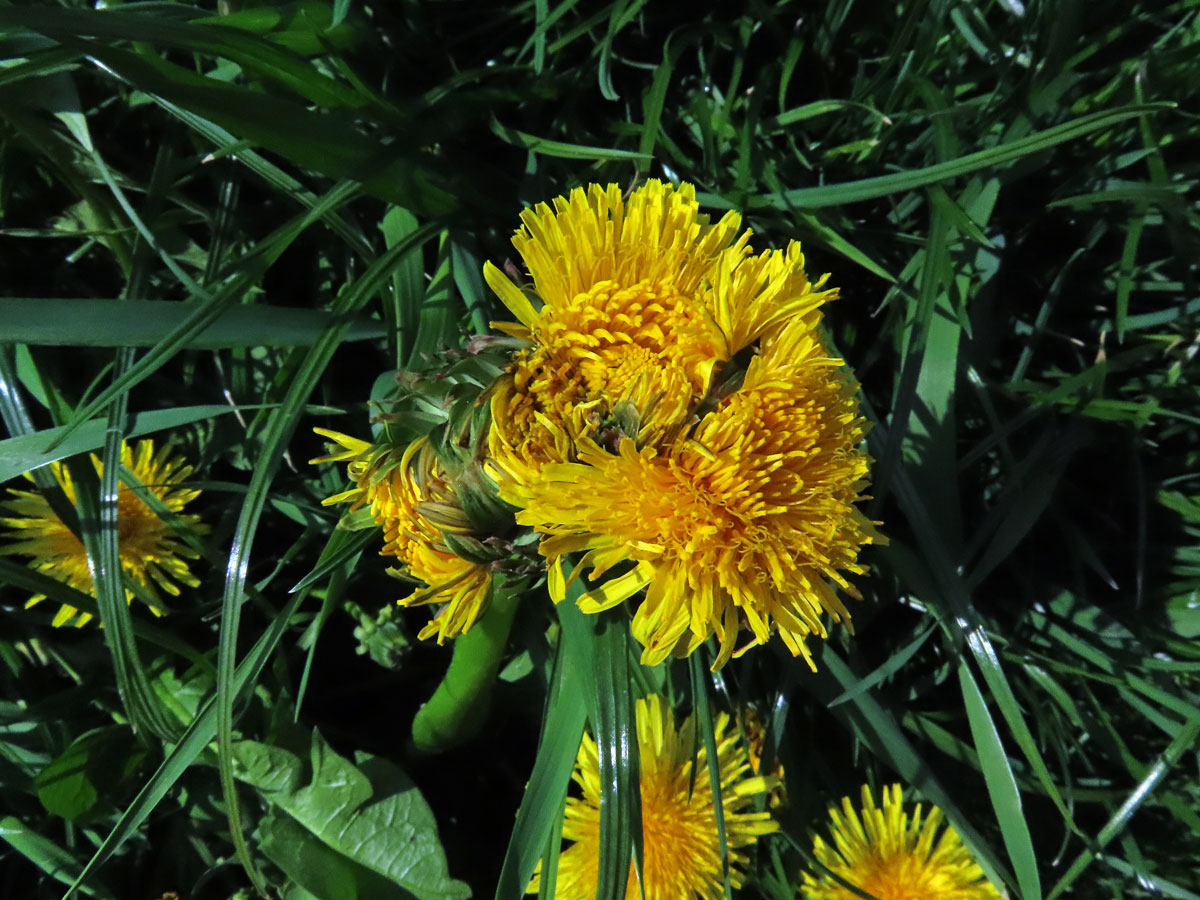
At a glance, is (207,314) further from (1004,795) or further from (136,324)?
(1004,795)

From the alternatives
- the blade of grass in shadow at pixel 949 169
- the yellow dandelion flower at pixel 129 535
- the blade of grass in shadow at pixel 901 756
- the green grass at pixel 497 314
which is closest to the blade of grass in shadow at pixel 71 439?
the green grass at pixel 497 314

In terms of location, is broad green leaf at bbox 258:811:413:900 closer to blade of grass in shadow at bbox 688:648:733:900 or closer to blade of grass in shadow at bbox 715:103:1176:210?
blade of grass in shadow at bbox 688:648:733:900

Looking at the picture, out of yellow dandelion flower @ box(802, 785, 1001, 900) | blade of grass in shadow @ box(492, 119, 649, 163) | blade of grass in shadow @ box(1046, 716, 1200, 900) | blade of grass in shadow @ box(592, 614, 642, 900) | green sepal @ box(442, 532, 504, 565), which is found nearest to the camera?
green sepal @ box(442, 532, 504, 565)

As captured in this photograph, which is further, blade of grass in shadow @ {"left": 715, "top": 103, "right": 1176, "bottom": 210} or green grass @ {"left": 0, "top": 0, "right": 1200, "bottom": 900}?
green grass @ {"left": 0, "top": 0, "right": 1200, "bottom": 900}

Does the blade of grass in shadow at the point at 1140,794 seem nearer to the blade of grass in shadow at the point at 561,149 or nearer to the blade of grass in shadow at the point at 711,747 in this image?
the blade of grass in shadow at the point at 711,747

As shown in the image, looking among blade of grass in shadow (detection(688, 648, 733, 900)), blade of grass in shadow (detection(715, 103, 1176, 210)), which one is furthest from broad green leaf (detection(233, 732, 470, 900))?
blade of grass in shadow (detection(715, 103, 1176, 210))

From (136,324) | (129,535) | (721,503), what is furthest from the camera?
(129,535)

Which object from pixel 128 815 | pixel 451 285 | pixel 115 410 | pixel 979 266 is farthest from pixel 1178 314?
pixel 128 815

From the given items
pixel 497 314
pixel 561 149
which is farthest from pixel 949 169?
pixel 497 314
